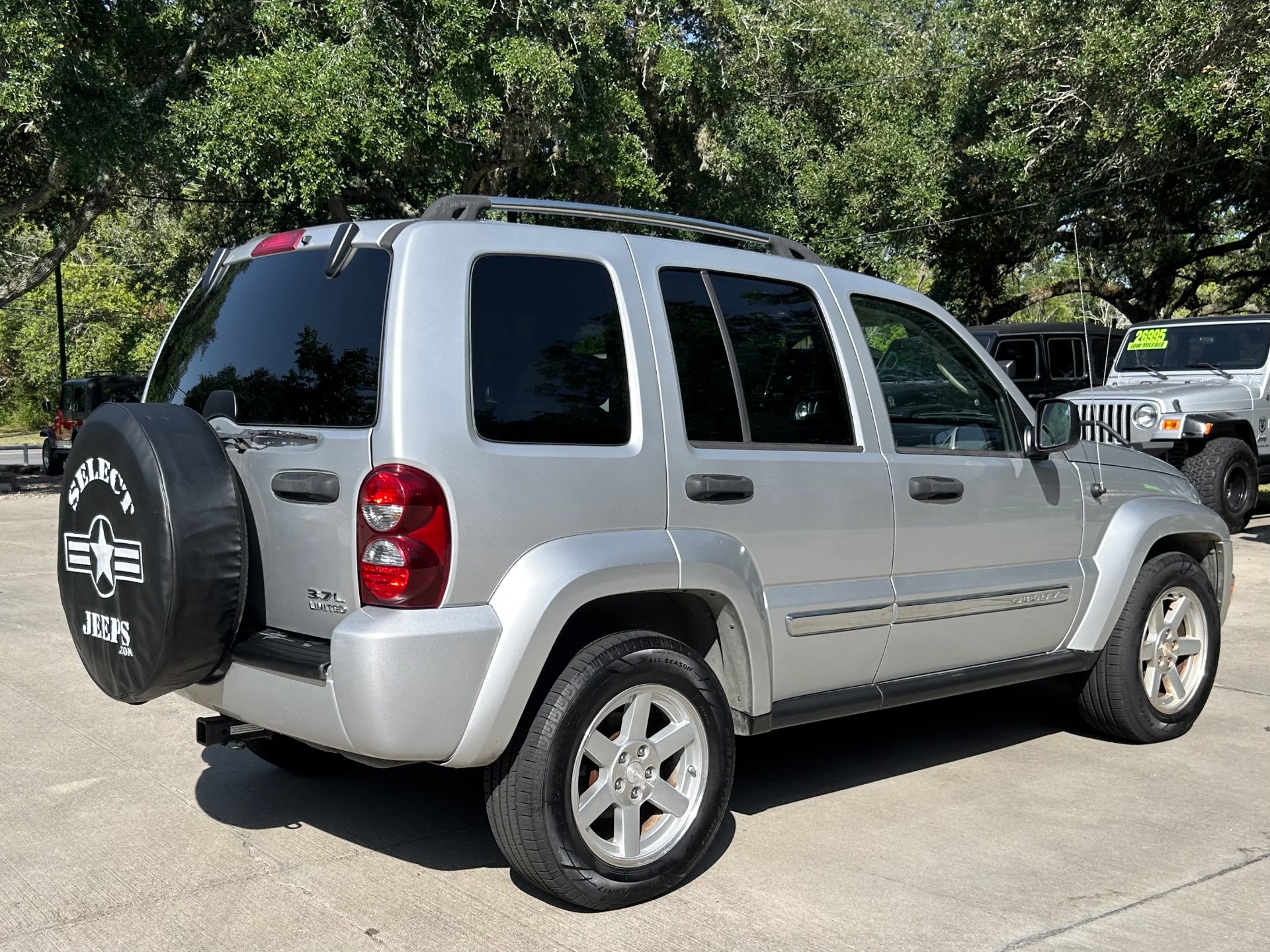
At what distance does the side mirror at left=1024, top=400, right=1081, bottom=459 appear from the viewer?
16.5 feet

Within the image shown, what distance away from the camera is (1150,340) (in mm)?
13977

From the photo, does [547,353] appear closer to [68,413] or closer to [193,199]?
[193,199]

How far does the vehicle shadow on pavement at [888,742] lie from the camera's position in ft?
16.7

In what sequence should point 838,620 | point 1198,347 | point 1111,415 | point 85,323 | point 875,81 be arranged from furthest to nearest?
1. point 85,323
2. point 875,81
3. point 1198,347
4. point 1111,415
5. point 838,620

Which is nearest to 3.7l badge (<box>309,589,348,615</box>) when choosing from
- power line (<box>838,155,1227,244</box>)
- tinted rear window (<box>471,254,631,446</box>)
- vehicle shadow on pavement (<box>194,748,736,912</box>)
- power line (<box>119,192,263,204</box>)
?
tinted rear window (<box>471,254,631,446</box>)

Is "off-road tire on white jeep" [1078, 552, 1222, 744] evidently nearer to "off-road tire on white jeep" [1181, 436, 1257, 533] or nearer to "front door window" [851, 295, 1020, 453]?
"front door window" [851, 295, 1020, 453]

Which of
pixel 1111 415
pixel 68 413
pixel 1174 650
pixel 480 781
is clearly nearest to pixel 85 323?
pixel 68 413

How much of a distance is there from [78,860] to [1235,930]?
357cm

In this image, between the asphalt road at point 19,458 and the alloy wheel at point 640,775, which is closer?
the alloy wheel at point 640,775

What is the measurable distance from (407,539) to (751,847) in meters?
1.75

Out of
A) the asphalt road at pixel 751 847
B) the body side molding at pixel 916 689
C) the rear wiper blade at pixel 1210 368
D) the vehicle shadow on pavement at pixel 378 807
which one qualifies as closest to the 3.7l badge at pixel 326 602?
the asphalt road at pixel 751 847

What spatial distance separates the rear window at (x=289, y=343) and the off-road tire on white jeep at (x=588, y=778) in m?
0.97

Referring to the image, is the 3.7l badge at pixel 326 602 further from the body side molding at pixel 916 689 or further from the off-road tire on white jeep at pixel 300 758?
the off-road tire on white jeep at pixel 300 758

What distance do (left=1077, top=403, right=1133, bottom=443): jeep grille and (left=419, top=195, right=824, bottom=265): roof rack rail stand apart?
867cm
